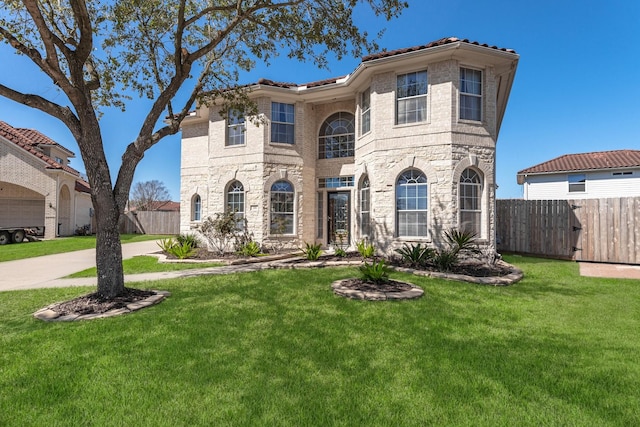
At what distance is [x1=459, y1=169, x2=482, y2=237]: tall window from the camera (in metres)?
9.95


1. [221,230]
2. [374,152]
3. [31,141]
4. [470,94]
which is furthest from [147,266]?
[31,141]

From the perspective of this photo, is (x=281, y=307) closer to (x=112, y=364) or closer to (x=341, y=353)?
(x=341, y=353)

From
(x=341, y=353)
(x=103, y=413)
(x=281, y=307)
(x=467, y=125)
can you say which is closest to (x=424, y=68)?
(x=467, y=125)

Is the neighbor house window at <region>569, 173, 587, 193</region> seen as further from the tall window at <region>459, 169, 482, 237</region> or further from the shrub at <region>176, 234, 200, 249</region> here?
the shrub at <region>176, 234, 200, 249</region>

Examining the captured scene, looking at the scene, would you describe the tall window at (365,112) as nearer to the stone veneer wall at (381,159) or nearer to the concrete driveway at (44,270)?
the stone veneer wall at (381,159)

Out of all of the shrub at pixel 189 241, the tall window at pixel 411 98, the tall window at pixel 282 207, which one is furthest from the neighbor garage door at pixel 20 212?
the tall window at pixel 411 98

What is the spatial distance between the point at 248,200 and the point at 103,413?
10270mm

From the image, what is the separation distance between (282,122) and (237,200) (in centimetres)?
370

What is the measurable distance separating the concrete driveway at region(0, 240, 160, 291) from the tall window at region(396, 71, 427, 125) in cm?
1008

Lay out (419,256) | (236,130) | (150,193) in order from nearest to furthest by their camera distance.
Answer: (419,256) < (236,130) < (150,193)

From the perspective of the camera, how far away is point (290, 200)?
509 inches

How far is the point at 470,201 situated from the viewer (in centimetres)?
1005

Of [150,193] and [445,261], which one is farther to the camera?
[150,193]

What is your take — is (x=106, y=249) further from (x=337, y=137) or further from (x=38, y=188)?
(x=38, y=188)
